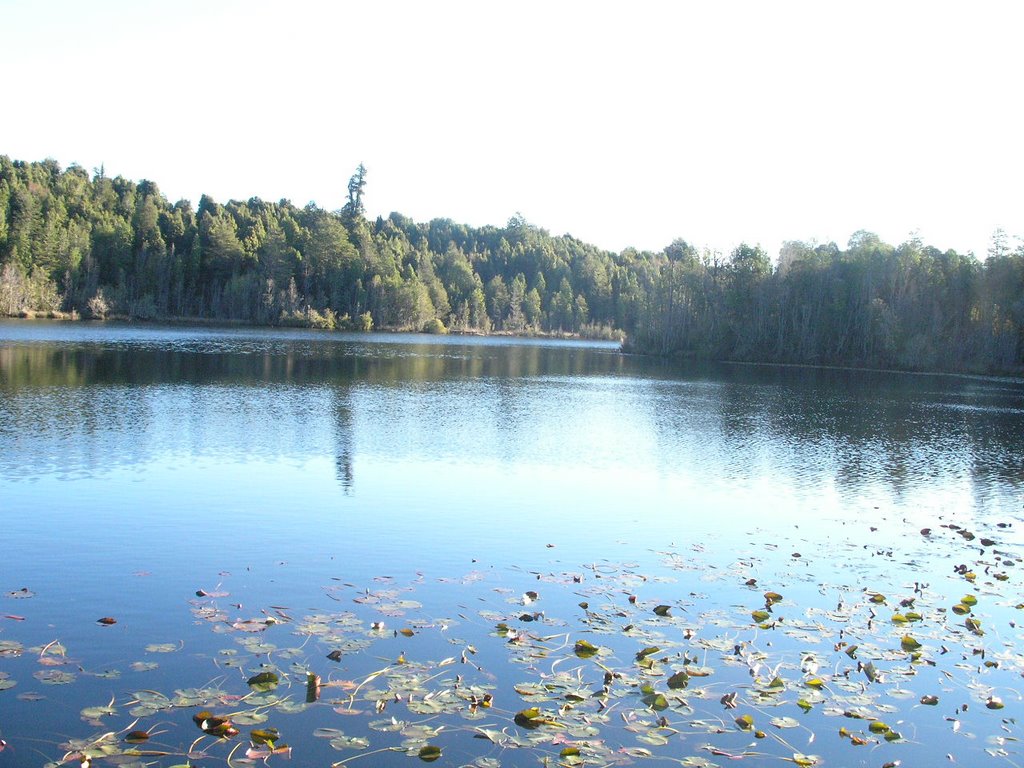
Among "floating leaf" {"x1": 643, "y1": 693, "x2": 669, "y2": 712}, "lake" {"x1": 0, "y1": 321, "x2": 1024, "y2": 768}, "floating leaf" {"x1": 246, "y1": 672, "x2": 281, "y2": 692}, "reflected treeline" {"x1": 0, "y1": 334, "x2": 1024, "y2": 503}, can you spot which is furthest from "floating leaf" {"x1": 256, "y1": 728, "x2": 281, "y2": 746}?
"reflected treeline" {"x1": 0, "y1": 334, "x2": 1024, "y2": 503}

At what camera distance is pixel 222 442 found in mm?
24531

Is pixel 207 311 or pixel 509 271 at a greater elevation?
pixel 509 271

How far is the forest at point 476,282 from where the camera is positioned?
83.1 m

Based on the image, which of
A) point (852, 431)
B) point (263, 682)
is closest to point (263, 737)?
point (263, 682)

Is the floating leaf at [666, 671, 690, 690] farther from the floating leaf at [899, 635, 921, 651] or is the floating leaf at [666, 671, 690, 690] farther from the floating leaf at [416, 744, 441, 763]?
the floating leaf at [899, 635, 921, 651]

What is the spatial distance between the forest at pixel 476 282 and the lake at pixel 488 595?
59.7 metres

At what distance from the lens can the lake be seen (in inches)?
318

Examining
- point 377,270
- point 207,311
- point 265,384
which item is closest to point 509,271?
point 377,270

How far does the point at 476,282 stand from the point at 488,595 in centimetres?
14724

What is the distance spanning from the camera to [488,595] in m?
12.3

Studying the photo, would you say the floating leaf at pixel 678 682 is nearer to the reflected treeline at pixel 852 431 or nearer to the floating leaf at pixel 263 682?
the floating leaf at pixel 263 682

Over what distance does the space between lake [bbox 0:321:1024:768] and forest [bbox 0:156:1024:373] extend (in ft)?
196

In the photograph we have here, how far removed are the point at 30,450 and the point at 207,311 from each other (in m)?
113

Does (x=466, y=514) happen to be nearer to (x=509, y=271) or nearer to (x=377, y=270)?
(x=377, y=270)
